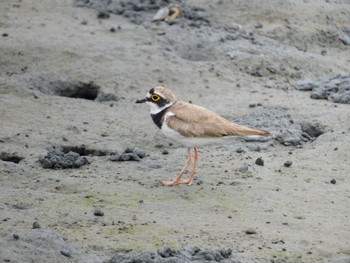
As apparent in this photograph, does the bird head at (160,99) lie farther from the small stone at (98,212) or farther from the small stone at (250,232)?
the small stone at (250,232)

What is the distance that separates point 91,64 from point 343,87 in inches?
136

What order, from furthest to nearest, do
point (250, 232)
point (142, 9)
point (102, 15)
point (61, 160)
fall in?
point (142, 9) → point (102, 15) → point (61, 160) → point (250, 232)

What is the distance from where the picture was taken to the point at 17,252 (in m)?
6.25


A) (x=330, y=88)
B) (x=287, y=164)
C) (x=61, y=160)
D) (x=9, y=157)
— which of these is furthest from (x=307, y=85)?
(x=9, y=157)

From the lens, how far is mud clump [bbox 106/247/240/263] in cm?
635

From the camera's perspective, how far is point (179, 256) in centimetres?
659

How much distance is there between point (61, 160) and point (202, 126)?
1508mm

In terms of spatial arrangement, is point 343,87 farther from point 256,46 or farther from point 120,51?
point 120,51

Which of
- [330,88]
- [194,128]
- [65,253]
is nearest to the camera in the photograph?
[65,253]

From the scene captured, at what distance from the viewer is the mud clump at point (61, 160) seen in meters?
8.85

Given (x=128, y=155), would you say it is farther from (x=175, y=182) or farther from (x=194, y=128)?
(x=194, y=128)

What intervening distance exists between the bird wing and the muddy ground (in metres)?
0.51

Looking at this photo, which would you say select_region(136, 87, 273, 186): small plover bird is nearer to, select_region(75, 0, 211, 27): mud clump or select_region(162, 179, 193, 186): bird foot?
select_region(162, 179, 193, 186): bird foot

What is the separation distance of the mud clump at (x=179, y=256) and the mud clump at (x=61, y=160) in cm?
241
